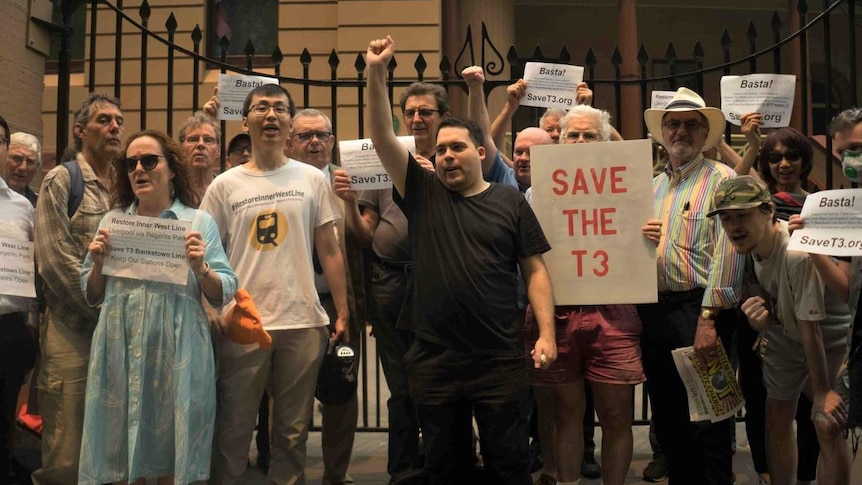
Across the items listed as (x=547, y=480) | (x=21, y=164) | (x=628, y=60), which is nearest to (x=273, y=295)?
(x=547, y=480)

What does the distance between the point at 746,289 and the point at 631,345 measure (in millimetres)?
686

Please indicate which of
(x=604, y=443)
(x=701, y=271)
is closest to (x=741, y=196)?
(x=701, y=271)

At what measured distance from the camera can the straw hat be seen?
4844 millimetres

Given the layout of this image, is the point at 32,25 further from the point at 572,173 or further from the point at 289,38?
the point at 289,38

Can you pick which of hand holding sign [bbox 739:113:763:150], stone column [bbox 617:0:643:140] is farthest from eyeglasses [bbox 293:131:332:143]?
stone column [bbox 617:0:643:140]

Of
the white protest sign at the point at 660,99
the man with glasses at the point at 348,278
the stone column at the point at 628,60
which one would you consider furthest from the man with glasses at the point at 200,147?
the stone column at the point at 628,60

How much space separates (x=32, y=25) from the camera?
20.2ft

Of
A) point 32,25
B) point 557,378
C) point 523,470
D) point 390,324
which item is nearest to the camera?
point 523,470

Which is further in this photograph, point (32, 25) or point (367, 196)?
point (32, 25)

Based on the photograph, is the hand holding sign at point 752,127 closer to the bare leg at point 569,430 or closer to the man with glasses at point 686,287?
the man with glasses at point 686,287

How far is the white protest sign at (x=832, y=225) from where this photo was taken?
4.05 meters

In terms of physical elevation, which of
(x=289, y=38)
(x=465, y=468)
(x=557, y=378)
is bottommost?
(x=465, y=468)

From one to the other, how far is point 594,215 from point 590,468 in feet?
6.36

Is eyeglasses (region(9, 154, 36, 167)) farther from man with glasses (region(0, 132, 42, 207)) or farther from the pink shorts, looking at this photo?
the pink shorts
